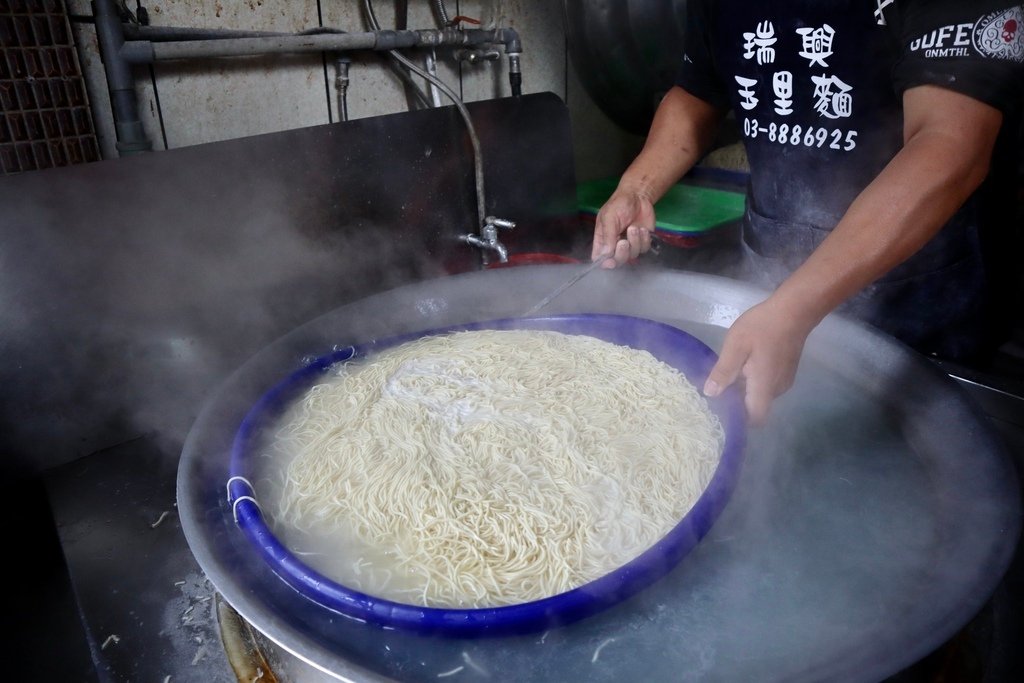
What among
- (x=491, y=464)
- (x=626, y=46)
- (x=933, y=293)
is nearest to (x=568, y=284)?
(x=491, y=464)

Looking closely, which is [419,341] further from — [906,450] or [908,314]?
[908,314]

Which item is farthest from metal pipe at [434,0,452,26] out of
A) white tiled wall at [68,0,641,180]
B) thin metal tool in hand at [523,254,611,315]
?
thin metal tool in hand at [523,254,611,315]

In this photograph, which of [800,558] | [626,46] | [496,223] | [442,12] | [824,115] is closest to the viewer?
[800,558]

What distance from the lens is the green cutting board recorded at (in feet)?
13.1

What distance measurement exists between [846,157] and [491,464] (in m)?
1.82

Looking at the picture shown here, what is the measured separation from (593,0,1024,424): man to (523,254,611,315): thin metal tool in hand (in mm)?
35

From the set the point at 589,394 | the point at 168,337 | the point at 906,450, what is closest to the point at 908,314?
the point at 906,450

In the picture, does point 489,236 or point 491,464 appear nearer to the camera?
point 491,464

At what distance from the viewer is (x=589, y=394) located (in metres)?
2.15

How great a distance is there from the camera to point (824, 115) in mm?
2547

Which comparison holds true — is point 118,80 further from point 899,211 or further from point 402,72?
point 899,211

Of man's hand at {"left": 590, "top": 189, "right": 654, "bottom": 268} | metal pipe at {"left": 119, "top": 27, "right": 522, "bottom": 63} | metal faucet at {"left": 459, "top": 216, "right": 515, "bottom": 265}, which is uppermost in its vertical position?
metal pipe at {"left": 119, "top": 27, "right": 522, "bottom": 63}

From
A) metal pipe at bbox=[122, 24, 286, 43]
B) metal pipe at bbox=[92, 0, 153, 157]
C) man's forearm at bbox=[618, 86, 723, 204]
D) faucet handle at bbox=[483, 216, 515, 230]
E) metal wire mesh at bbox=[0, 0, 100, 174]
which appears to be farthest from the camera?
faucet handle at bbox=[483, 216, 515, 230]

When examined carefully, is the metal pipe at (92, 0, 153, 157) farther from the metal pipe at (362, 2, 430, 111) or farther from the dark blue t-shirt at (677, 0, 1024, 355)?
the dark blue t-shirt at (677, 0, 1024, 355)
